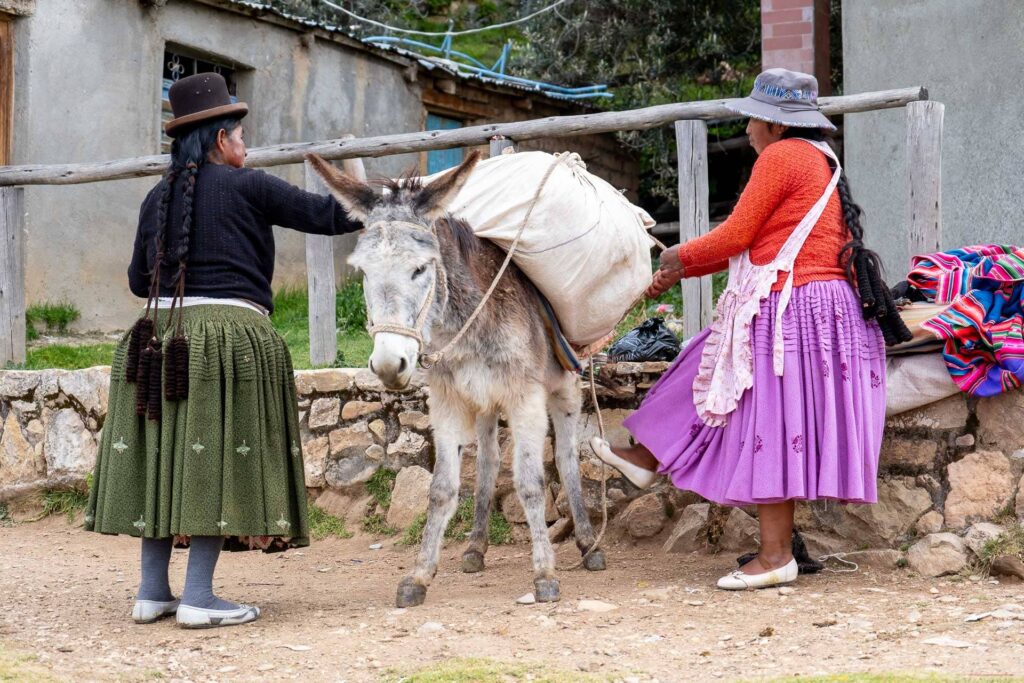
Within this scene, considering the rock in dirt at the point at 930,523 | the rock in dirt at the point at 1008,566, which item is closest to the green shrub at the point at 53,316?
the rock in dirt at the point at 930,523

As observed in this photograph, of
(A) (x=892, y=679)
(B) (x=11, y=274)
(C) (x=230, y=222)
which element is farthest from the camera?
(B) (x=11, y=274)

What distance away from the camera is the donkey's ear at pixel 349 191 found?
4.21m

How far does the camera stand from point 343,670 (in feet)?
12.3

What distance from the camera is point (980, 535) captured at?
15.4 feet

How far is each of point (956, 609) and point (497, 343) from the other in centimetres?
189

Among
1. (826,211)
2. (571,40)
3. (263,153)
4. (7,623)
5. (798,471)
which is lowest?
(7,623)

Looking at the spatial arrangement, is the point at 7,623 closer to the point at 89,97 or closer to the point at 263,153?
the point at 263,153

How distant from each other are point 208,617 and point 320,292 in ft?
8.69

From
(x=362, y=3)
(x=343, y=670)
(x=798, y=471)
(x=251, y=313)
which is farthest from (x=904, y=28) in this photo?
(x=362, y=3)

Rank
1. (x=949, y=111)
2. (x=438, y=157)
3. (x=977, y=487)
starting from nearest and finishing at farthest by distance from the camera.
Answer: (x=977, y=487)
(x=949, y=111)
(x=438, y=157)

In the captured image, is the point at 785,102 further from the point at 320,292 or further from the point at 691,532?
the point at 320,292

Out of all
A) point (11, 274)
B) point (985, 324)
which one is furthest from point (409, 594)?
point (11, 274)

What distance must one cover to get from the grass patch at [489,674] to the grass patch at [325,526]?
2590mm

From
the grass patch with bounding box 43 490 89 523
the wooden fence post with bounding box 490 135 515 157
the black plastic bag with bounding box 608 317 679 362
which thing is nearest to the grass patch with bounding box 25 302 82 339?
the grass patch with bounding box 43 490 89 523
